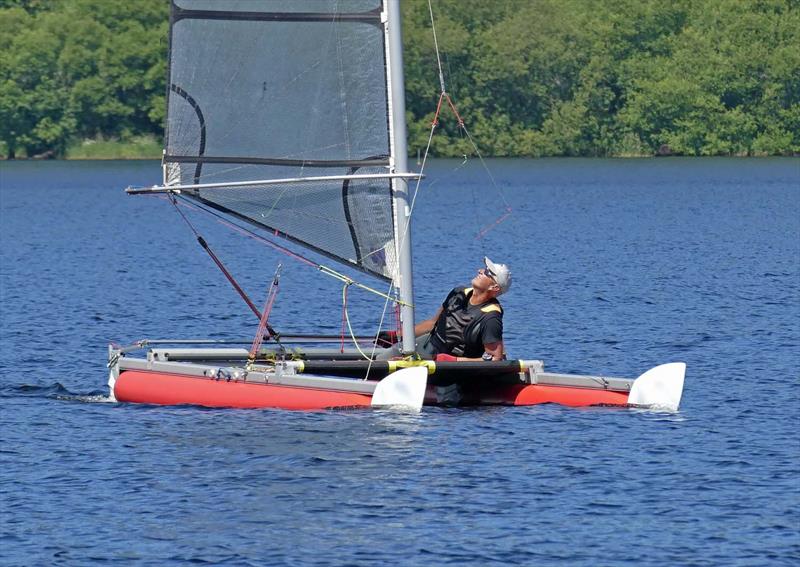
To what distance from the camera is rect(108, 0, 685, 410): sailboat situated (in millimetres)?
24438

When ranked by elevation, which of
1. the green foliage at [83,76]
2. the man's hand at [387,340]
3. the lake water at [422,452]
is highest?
the green foliage at [83,76]

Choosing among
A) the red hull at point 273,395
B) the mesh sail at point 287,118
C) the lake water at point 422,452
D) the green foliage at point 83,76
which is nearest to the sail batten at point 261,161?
the mesh sail at point 287,118

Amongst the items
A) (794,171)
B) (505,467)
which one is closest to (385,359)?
(505,467)

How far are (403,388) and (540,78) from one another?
125 metres

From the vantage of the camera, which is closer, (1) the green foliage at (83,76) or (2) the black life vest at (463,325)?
(2) the black life vest at (463,325)

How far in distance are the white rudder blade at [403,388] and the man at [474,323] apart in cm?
111

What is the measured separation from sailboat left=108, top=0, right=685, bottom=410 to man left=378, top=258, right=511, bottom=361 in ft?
1.29

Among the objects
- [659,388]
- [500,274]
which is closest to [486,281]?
[500,274]

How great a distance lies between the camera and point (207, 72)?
24.9 meters

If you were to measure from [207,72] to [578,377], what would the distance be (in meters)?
7.25

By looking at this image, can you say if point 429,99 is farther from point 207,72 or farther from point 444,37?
point 207,72

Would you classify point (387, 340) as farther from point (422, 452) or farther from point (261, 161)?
point (422, 452)

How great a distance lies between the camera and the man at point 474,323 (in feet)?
80.2

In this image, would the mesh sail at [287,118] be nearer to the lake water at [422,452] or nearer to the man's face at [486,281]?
the man's face at [486,281]
